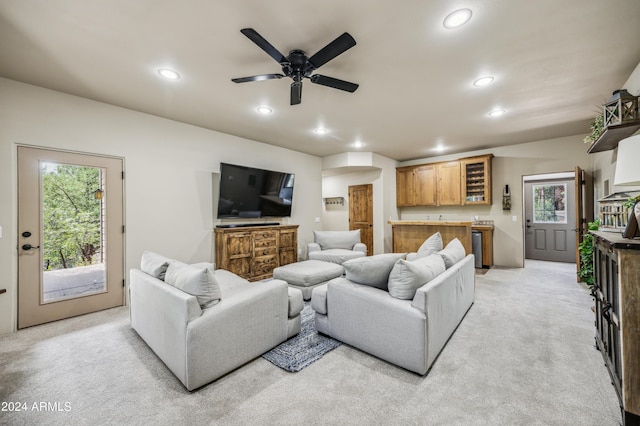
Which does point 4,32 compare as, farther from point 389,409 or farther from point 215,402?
point 389,409

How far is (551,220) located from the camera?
683 cm

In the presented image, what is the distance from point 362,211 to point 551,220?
15.6 ft

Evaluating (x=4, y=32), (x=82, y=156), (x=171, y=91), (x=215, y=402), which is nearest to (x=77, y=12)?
(x=4, y=32)

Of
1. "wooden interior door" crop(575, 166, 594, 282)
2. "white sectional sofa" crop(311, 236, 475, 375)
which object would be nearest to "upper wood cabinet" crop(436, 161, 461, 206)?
"wooden interior door" crop(575, 166, 594, 282)

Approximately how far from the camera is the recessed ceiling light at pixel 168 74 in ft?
8.79

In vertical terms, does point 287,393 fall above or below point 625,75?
below

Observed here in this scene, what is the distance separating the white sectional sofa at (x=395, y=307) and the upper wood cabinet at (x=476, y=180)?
156 inches

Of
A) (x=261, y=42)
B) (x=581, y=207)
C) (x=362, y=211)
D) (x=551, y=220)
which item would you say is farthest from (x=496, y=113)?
(x=551, y=220)

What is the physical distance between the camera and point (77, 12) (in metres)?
1.92

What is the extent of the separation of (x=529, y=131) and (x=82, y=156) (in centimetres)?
684

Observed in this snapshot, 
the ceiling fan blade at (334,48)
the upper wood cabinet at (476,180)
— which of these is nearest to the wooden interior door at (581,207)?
the upper wood cabinet at (476,180)

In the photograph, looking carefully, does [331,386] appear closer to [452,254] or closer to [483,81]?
[452,254]

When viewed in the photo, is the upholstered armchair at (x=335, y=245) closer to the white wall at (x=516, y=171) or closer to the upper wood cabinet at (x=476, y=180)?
the upper wood cabinet at (x=476, y=180)

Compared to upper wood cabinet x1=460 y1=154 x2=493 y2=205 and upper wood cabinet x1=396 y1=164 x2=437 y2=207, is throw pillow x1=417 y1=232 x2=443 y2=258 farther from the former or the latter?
upper wood cabinet x1=396 y1=164 x2=437 y2=207
